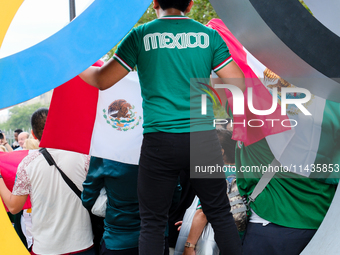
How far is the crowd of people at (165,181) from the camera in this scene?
219cm

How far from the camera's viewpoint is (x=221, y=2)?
7.17 ft

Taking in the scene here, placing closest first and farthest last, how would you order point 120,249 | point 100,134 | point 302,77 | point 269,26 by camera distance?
point 269,26 < point 302,77 < point 120,249 < point 100,134

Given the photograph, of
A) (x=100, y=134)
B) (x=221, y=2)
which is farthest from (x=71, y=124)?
(x=221, y=2)

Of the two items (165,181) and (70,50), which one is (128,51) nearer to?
(70,50)

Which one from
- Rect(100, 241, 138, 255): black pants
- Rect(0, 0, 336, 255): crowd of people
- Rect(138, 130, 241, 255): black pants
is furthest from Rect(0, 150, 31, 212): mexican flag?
Rect(138, 130, 241, 255): black pants

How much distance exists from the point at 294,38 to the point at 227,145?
7.14ft

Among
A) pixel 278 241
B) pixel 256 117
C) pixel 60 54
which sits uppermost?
pixel 60 54

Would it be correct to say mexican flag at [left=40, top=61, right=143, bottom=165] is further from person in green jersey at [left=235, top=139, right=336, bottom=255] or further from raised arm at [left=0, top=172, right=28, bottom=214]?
person in green jersey at [left=235, top=139, right=336, bottom=255]

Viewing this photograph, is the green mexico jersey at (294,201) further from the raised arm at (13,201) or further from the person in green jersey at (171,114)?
the raised arm at (13,201)

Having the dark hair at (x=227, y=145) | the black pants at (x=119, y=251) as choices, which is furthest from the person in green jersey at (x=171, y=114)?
the dark hair at (x=227, y=145)

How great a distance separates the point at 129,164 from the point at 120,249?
0.66m

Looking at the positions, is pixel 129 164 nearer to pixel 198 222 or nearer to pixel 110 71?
pixel 198 222

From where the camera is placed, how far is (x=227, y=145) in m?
4.03

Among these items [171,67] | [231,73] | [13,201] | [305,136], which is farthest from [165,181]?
[13,201]
